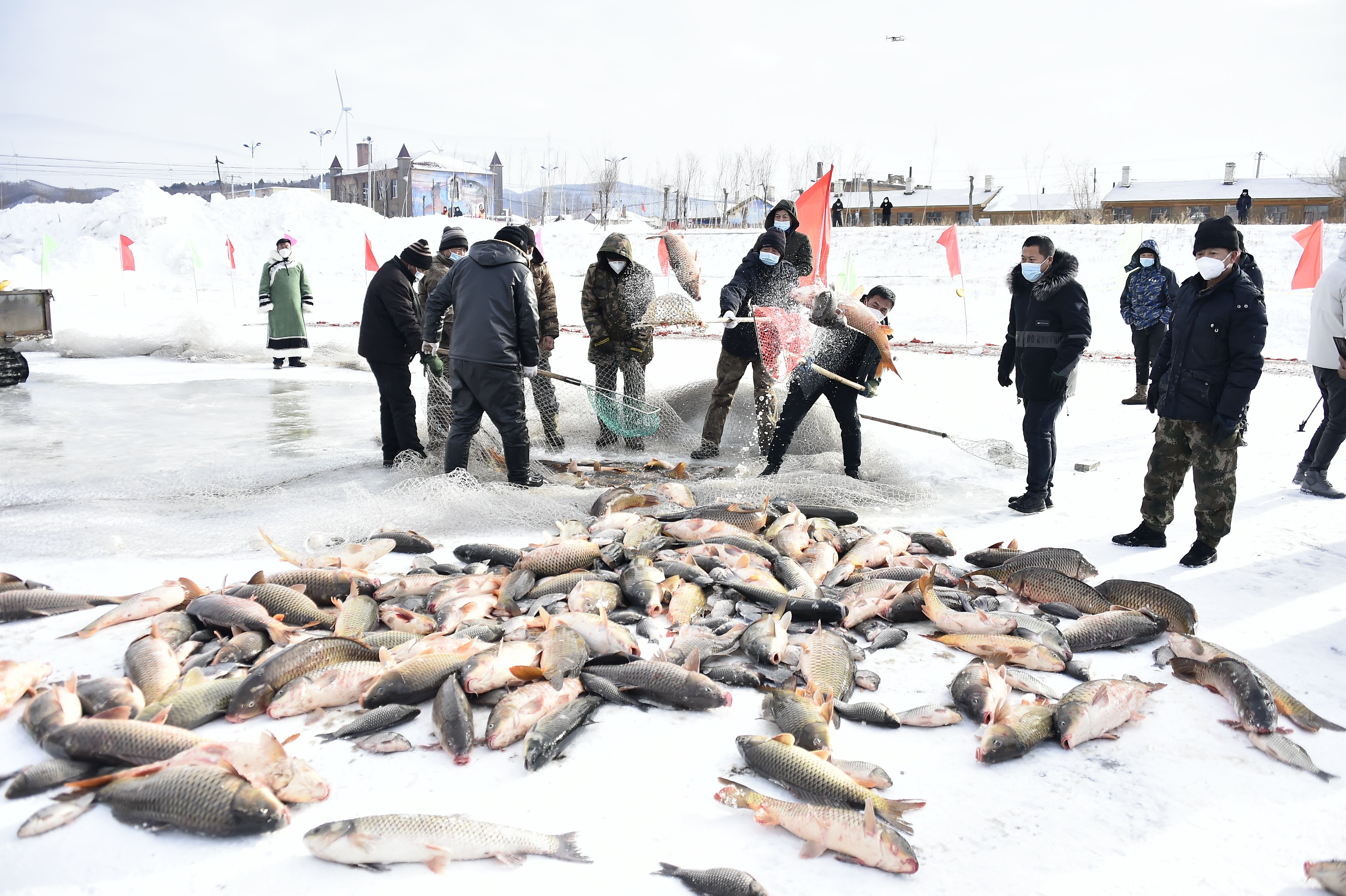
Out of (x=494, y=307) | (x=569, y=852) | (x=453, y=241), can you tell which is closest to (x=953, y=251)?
(x=453, y=241)

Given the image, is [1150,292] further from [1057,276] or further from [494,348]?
[494,348]

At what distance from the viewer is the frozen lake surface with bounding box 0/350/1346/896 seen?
7.44ft

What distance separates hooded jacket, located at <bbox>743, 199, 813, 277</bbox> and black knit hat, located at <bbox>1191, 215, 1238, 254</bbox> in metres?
3.46

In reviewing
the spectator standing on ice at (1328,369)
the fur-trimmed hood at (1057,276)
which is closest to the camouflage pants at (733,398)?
the fur-trimmed hood at (1057,276)

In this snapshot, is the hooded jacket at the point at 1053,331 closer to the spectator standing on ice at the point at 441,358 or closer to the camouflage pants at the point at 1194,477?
the camouflage pants at the point at 1194,477

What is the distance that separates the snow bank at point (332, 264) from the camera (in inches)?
653

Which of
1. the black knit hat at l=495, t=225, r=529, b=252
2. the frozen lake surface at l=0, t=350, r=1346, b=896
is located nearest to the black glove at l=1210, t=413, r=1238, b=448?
the frozen lake surface at l=0, t=350, r=1346, b=896

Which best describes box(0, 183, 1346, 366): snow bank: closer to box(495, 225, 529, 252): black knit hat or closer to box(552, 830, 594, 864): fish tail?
box(495, 225, 529, 252): black knit hat

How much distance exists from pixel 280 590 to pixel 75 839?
1.52m

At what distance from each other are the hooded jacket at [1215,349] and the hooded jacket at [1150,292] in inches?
217

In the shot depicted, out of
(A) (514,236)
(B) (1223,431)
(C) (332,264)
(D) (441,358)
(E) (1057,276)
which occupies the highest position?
(C) (332,264)

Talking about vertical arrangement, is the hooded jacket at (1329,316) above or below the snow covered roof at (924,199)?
below

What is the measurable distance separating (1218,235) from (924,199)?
A: 6150 cm

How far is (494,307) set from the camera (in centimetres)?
610
